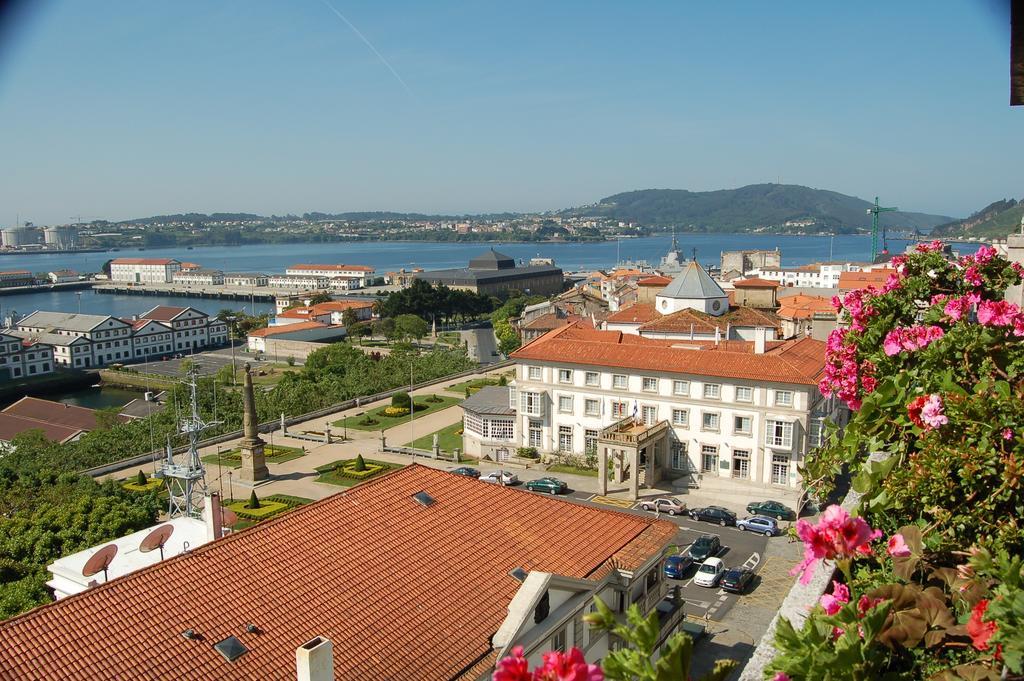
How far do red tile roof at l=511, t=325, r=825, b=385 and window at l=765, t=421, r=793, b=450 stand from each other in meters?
1.47

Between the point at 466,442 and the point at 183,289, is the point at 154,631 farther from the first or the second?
the point at 183,289

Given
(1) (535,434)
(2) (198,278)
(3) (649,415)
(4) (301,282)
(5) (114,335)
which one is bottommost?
(1) (535,434)

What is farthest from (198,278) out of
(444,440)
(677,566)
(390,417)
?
(677,566)

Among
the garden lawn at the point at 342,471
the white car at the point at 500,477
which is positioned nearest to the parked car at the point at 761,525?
the white car at the point at 500,477

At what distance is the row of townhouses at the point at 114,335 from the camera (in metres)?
61.2

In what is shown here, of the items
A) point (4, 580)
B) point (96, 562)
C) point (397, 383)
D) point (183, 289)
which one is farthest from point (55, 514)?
point (183, 289)

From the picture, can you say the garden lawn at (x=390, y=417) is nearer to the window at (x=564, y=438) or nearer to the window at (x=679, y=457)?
the window at (x=564, y=438)

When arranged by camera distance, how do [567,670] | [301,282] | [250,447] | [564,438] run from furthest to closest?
[301,282]
[564,438]
[250,447]
[567,670]

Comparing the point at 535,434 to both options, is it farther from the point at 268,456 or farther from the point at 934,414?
the point at 934,414

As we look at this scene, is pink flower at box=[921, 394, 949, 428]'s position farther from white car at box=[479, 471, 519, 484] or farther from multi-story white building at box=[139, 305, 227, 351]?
multi-story white building at box=[139, 305, 227, 351]

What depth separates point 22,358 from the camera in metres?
57.7

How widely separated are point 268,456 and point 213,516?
18.6 m

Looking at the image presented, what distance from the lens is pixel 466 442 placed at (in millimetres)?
31312

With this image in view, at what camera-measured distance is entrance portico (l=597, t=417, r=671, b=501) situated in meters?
25.2
